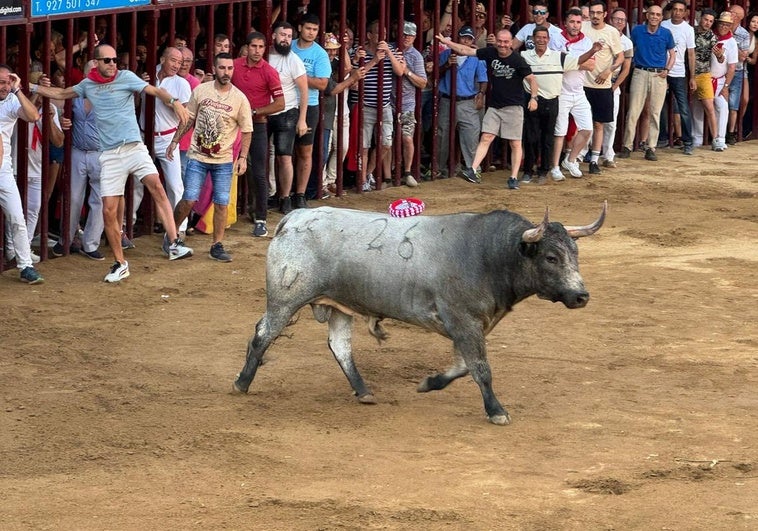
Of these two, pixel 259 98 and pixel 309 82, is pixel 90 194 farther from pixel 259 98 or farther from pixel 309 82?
pixel 309 82

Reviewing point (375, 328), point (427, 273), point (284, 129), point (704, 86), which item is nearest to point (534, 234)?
point (427, 273)

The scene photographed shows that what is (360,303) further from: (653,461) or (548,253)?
(653,461)

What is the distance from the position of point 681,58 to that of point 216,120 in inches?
366

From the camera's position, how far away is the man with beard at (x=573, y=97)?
63.3 feet

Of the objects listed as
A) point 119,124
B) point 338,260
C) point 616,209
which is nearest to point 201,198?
point 119,124

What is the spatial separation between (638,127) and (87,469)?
1506 centimetres

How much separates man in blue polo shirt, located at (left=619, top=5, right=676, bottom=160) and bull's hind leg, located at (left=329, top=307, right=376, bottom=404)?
38.3ft

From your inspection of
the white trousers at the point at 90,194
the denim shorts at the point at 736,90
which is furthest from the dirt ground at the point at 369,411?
the denim shorts at the point at 736,90

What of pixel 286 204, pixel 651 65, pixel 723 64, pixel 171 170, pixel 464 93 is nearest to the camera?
pixel 171 170

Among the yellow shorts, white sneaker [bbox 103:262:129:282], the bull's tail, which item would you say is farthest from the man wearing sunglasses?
the bull's tail

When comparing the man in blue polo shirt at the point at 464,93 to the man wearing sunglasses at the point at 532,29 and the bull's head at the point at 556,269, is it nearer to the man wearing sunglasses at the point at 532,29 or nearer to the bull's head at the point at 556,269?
the man wearing sunglasses at the point at 532,29

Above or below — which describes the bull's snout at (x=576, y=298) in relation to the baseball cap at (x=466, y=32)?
below

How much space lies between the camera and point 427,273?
9852 millimetres

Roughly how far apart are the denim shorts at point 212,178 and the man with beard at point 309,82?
2304 millimetres
